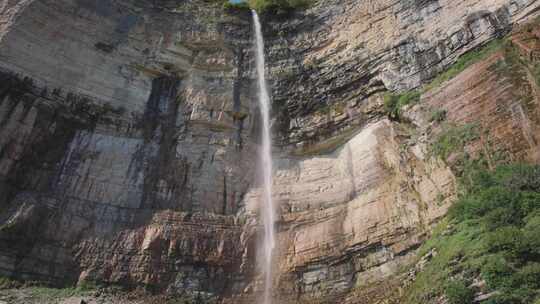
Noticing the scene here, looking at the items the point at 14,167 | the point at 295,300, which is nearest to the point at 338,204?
the point at 295,300

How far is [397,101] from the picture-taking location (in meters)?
17.8

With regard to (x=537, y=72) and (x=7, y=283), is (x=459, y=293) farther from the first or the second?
(x=7, y=283)

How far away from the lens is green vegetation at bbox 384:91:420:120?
17189 millimetres

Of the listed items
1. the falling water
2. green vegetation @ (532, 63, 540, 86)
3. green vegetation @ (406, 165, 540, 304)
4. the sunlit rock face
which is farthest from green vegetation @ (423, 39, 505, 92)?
the sunlit rock face

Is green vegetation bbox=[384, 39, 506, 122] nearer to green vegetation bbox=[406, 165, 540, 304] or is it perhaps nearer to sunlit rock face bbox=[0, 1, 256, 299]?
green vegetation bbox=[406, 165, 540, 304]

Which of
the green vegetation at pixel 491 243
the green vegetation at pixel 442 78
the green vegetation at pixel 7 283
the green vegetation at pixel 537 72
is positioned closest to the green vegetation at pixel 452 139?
the green vegetation at pixel 442 78

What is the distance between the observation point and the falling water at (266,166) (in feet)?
53.3

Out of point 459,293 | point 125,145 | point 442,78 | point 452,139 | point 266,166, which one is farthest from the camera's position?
point 266,166

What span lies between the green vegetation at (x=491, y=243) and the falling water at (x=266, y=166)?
5.29 meters

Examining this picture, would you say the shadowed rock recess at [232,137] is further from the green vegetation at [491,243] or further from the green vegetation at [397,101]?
the green vegetation at [491,243]

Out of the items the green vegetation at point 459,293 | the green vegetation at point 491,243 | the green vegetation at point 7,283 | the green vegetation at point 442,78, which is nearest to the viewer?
the green vegetation at point 491,243

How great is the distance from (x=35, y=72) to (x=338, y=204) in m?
11.9

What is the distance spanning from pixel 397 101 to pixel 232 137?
6.54 m

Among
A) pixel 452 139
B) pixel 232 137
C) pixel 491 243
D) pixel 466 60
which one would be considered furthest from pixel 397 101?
pixel 491 243
